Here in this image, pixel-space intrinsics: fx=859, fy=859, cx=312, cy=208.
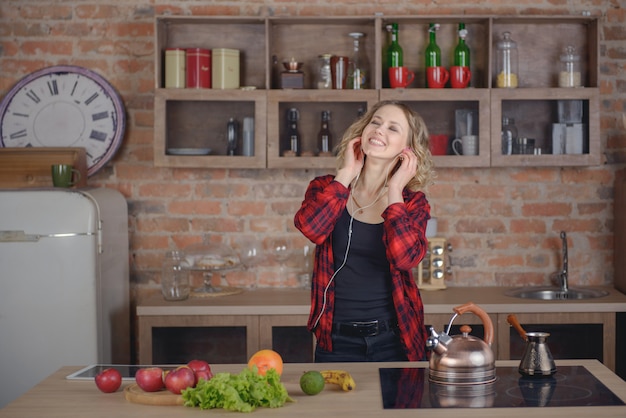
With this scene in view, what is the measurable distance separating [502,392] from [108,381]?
1.03m

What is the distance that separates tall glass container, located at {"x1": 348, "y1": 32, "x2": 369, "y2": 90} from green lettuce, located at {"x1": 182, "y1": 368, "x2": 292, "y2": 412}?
95.9 inches

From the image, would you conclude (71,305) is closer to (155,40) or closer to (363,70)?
(155,40)

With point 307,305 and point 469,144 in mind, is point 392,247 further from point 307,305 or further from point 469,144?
point 469,144

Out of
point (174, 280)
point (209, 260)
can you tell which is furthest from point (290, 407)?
point (209, 260)

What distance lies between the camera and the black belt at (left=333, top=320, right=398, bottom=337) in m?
2.83

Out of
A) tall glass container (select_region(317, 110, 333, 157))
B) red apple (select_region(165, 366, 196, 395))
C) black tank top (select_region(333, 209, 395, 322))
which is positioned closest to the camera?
red apple (select_region(165, 366, 196, 395))

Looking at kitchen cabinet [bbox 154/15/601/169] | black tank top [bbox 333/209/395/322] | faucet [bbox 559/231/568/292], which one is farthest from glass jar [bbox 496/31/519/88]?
black tank top [bbox 333/209/395/322]

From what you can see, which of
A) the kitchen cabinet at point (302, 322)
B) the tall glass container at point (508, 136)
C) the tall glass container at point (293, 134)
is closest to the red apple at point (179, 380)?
the kitchen cabinet at point (302, 322)

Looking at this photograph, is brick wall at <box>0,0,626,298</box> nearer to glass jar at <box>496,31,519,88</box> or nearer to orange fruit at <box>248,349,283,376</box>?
glass jar at <box>496,31,519,88</box>

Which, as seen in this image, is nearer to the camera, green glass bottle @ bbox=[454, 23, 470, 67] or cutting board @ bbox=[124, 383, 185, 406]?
cutting board @ bbox=[124, 383, 185, 406]

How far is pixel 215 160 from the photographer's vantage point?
4293 mm

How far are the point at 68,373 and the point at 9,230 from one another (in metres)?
1.61

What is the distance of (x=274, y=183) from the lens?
14.9ft

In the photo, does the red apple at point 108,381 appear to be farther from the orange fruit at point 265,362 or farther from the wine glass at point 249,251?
the wine glass at point 249,251
